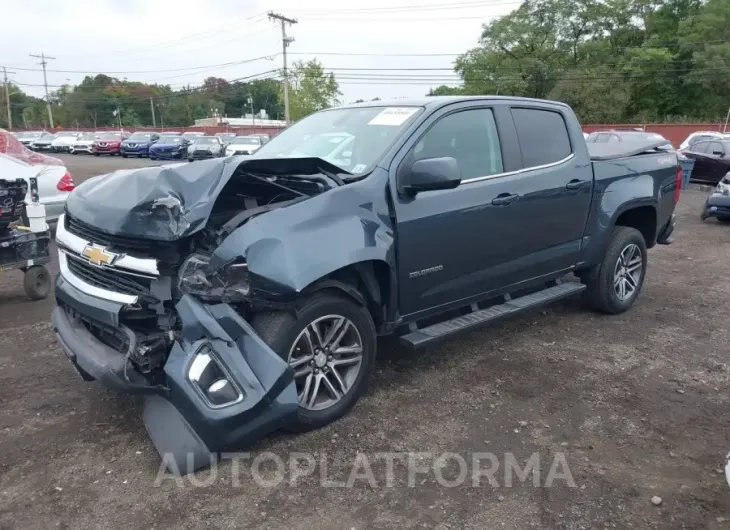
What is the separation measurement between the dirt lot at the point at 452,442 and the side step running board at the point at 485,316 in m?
0.40

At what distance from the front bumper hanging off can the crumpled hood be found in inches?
16.5

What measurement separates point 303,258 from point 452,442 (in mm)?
1356

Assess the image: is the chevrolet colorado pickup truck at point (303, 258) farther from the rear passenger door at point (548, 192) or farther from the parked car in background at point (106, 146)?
the parked car in background at point (106, 146)

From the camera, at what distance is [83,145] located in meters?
38.2

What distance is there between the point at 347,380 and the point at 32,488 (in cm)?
174

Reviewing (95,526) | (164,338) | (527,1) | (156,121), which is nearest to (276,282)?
(164,338)

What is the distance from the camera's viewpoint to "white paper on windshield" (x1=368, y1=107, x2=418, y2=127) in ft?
13.8

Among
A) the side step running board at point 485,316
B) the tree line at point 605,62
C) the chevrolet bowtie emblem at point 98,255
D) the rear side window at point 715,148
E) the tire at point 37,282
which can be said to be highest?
the tree line at point 605,62

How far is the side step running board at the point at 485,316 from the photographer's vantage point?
404cm

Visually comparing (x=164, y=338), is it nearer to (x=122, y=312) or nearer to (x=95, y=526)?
(x=122, y=312)

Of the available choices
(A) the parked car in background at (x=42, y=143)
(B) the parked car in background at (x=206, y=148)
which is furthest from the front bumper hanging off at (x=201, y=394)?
(A) the parked car in background at (x=42, y=143)

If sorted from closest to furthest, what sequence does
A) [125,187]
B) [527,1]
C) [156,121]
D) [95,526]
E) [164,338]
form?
[95,526]
[164,338]
[125,187]
[527,1]
[156,121]

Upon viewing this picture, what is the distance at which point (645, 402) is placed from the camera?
160 inches

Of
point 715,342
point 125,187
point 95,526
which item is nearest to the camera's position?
point 95,526
